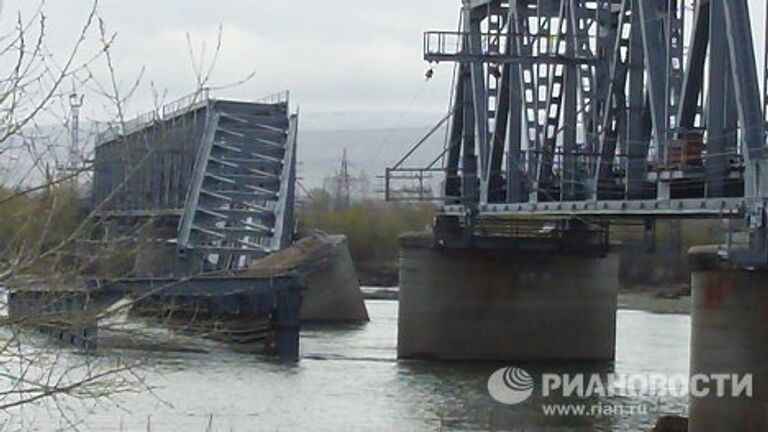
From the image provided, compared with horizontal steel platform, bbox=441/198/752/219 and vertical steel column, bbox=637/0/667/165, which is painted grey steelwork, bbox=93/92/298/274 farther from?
vertical steel column, bbox=637/0/667/165

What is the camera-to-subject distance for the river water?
33031mm

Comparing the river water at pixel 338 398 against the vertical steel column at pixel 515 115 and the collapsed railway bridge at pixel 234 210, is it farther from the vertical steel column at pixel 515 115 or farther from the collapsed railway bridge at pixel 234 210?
the vertical steel column at pixel 515 115

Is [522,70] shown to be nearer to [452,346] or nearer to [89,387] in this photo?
[452,346]

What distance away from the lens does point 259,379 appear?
144 ft

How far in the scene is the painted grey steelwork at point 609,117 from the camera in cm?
3022

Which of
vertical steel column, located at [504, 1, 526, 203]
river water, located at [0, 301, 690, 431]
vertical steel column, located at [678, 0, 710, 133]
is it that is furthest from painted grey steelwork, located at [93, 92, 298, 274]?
vertical steel column, located at [678, 0, 710, 133]

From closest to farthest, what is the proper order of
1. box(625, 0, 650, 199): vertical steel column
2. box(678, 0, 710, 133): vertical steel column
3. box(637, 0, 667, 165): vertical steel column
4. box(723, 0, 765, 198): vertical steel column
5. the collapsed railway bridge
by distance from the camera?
box(723, 0, 765, 198): vertical steel column < box(678, 0, 710, 133): vertical steel column < box(637, 0, 667, 165): vertical steel column < box(625, 0, 650, 199): vertical steel column < the collapsed railway bridge

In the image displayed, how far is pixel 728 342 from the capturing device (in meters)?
27.7

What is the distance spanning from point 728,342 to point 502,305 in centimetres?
2565

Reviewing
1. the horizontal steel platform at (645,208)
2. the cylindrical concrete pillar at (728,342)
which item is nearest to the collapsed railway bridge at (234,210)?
the horizontal steel platform at (645,208)

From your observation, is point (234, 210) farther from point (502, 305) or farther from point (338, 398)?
point (338, 398)

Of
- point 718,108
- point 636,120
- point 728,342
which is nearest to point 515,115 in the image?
point 636,120

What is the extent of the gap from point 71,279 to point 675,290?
96.1 meters

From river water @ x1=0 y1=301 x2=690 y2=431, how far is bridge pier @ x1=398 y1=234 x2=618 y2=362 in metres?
1.12
